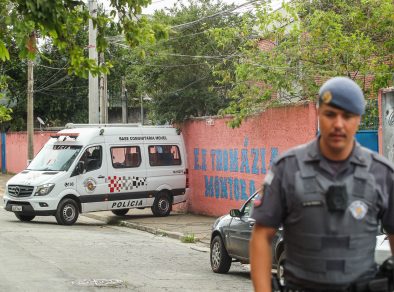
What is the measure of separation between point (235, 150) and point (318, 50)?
193 inches

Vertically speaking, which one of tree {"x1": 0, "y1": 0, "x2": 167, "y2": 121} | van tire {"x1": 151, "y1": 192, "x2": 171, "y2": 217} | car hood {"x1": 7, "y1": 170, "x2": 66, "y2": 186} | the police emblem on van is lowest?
van tire {"x1": 151, "y1": 192, "x2": 171, "y2": 217}

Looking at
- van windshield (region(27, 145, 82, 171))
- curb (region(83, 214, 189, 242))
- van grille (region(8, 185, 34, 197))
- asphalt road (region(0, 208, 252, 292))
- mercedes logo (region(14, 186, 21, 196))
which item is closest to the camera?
asphalt road (region(0, 208, 252, 292))

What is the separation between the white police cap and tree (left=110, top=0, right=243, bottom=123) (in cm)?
2124

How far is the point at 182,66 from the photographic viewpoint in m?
25.1

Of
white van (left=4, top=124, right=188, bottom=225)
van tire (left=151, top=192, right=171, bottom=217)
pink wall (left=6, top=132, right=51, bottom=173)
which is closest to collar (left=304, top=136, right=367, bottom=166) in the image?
white van (left=4, top=124, right=188, bottom=225)

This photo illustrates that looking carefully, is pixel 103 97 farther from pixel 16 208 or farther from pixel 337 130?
pixel 337 130

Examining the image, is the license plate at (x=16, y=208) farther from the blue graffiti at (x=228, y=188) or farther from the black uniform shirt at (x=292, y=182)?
the black uniform shirt at (x=292, y=182)

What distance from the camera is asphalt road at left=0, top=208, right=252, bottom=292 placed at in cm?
1012

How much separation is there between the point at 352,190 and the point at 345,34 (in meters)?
12.5

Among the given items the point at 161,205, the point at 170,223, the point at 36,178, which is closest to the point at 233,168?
the point at 170,223

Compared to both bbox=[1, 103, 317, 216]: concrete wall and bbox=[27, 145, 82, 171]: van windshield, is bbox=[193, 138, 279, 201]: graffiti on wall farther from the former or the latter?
bbox=[27, 145, 82, 171]: van windshield

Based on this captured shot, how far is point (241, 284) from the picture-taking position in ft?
34.5

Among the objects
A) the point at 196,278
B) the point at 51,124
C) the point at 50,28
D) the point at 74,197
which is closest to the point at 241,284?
the point at 196,278

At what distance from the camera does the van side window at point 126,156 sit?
65.5 feet
